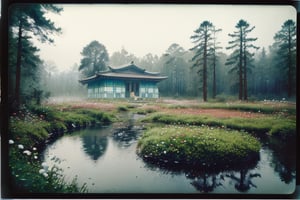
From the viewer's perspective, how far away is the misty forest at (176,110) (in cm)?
216

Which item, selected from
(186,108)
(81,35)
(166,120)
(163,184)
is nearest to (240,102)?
(186,108)

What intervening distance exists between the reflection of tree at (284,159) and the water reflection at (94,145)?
147 cm

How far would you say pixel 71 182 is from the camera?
215cm

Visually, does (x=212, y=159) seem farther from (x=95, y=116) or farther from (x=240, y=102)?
(x=95, y=116)

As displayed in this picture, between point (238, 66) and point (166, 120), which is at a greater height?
point (238, 66)

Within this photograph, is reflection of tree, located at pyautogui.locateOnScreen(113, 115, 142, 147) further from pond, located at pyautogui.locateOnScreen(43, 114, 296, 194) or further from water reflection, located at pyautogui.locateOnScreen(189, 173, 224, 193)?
water reflection, located at pyautogui.locateOnScreen(189, 173, 224, 193)

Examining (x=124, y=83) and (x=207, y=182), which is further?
(x=124, y=83)

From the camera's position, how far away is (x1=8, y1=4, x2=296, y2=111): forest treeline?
221 cm

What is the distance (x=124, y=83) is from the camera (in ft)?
7.96

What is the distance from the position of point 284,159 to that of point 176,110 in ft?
3.39

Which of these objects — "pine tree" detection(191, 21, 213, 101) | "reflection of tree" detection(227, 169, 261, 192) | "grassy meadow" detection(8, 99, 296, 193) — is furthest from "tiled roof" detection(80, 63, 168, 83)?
"reflection of tree" detection(227, 169, 261, 192)

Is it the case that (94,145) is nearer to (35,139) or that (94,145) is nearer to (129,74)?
(35,139)

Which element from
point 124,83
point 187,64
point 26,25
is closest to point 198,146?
point 187,64

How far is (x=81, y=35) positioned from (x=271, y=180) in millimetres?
2080
